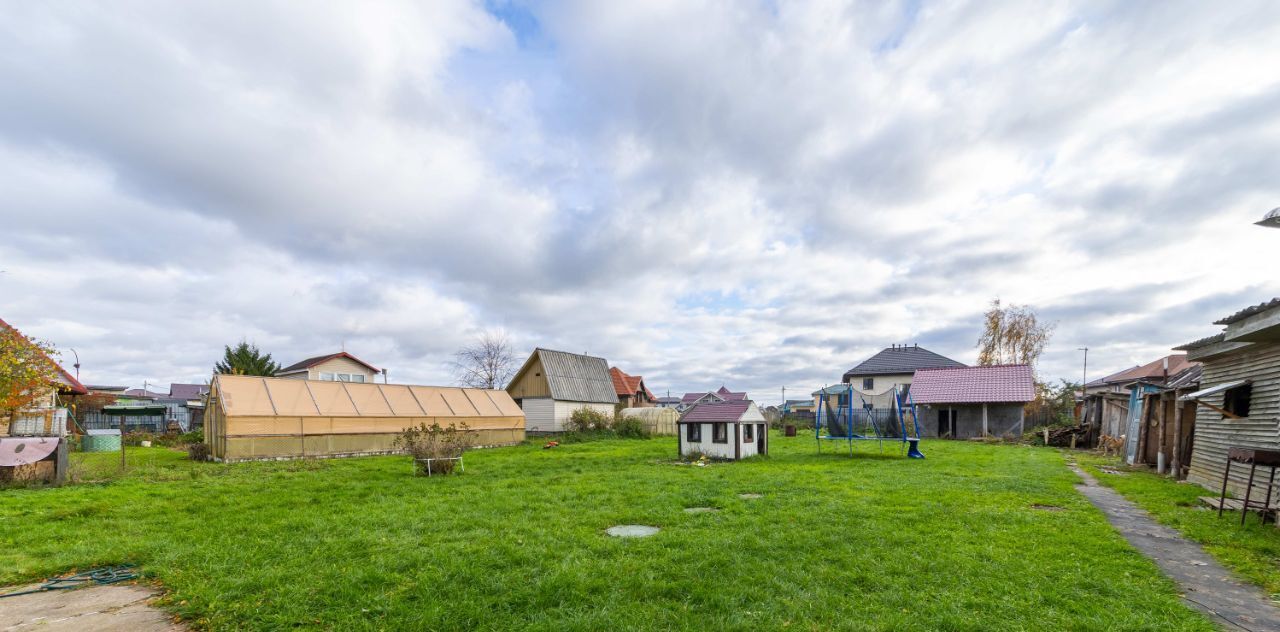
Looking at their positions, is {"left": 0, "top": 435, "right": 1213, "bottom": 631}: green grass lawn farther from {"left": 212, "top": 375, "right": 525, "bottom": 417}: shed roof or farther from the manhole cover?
{"left": 212, "top": 375, "right": 525, "bottom": 417}: shed roof

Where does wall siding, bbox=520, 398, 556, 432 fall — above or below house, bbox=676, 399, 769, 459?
below

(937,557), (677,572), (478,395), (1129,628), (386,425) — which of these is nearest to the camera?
(1129,628)

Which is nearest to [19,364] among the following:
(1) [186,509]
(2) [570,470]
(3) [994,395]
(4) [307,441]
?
(4) [307,441]

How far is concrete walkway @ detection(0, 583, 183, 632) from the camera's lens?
452 cm

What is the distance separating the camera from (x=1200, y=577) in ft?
18.7

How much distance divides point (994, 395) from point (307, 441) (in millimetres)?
32627

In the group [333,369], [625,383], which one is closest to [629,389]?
[625,383]

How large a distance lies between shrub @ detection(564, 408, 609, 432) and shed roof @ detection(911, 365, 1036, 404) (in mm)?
18209

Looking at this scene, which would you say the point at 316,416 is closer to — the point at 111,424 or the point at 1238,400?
the point at 111,424

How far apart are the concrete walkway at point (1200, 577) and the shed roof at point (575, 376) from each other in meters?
27.8

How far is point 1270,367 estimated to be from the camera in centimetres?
969

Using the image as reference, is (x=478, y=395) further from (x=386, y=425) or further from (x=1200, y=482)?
(x=1200, y=482)

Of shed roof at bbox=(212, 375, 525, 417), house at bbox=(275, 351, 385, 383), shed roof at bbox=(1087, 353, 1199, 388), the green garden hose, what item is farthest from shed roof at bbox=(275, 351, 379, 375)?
shed roof at bbox=(1087, 353, 1199, 388)

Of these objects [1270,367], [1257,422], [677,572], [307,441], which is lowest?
[307,441]
